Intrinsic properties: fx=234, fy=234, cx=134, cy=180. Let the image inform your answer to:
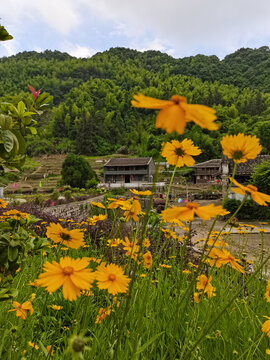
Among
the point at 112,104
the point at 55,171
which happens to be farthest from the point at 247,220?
the point at 112,104

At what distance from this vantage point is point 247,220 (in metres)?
10.6

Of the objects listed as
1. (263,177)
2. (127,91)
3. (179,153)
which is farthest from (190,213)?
(127,91)

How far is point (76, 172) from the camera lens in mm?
22094

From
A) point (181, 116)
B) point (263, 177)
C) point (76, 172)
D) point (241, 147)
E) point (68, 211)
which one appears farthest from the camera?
point (76, 172)

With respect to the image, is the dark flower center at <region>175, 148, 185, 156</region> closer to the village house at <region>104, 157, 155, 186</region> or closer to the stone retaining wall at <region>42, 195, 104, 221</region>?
the stone retaining wall at <region>42, 195, 104, 221</region>

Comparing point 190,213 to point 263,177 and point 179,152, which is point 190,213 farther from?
point 263,177

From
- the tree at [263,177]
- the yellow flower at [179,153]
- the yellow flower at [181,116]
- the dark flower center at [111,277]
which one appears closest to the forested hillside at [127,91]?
the tree at [263,177]

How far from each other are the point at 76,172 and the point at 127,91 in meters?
61.0

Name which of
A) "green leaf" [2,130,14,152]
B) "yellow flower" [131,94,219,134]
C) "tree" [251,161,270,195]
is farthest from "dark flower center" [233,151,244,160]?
"tree" [251,161,270,195]

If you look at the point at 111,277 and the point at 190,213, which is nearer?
the point at 190,213

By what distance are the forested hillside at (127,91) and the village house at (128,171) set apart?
1137cm

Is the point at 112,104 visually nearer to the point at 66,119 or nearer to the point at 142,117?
the point at 142,117

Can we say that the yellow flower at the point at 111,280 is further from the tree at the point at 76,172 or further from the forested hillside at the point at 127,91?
the forested hillside at the point at 127,91

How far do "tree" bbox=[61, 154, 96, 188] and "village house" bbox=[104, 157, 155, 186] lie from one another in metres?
9.91
